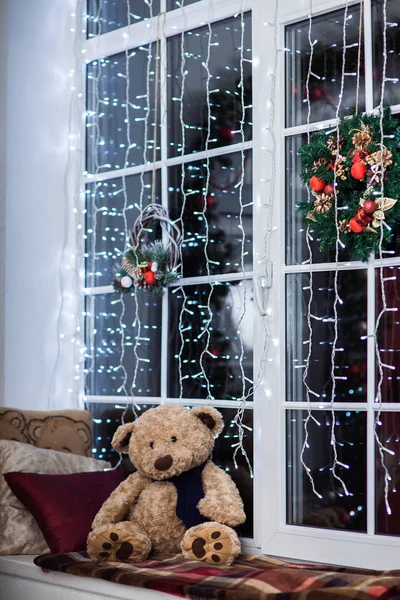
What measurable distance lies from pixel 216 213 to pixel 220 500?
0.99 m

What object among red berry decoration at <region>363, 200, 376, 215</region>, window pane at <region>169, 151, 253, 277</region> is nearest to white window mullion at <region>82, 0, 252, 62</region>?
window pane at <region>169, 151, 253, 277</region>

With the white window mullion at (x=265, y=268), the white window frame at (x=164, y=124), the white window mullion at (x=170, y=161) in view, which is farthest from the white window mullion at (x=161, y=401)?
the white window mullion at (x=170, y=161)

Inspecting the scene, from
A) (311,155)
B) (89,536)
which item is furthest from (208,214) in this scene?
(89,536)

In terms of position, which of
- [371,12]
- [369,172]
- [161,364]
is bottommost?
[161,364]

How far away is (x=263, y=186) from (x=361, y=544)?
1146 mm

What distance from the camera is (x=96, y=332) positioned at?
10.8 ft

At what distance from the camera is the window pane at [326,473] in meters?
2.48

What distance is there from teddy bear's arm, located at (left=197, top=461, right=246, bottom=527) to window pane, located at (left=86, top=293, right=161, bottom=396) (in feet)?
1.78

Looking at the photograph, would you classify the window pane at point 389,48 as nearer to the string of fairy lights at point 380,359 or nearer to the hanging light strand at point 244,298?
the string of fairy lights at point 380,359

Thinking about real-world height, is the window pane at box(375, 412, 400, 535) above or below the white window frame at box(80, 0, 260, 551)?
below

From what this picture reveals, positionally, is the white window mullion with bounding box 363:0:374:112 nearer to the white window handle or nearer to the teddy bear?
the white window handle

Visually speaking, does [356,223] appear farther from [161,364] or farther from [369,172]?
[161,364]

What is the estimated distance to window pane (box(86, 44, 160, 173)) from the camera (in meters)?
3.19

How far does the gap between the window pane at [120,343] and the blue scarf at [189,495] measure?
0.52 meters
